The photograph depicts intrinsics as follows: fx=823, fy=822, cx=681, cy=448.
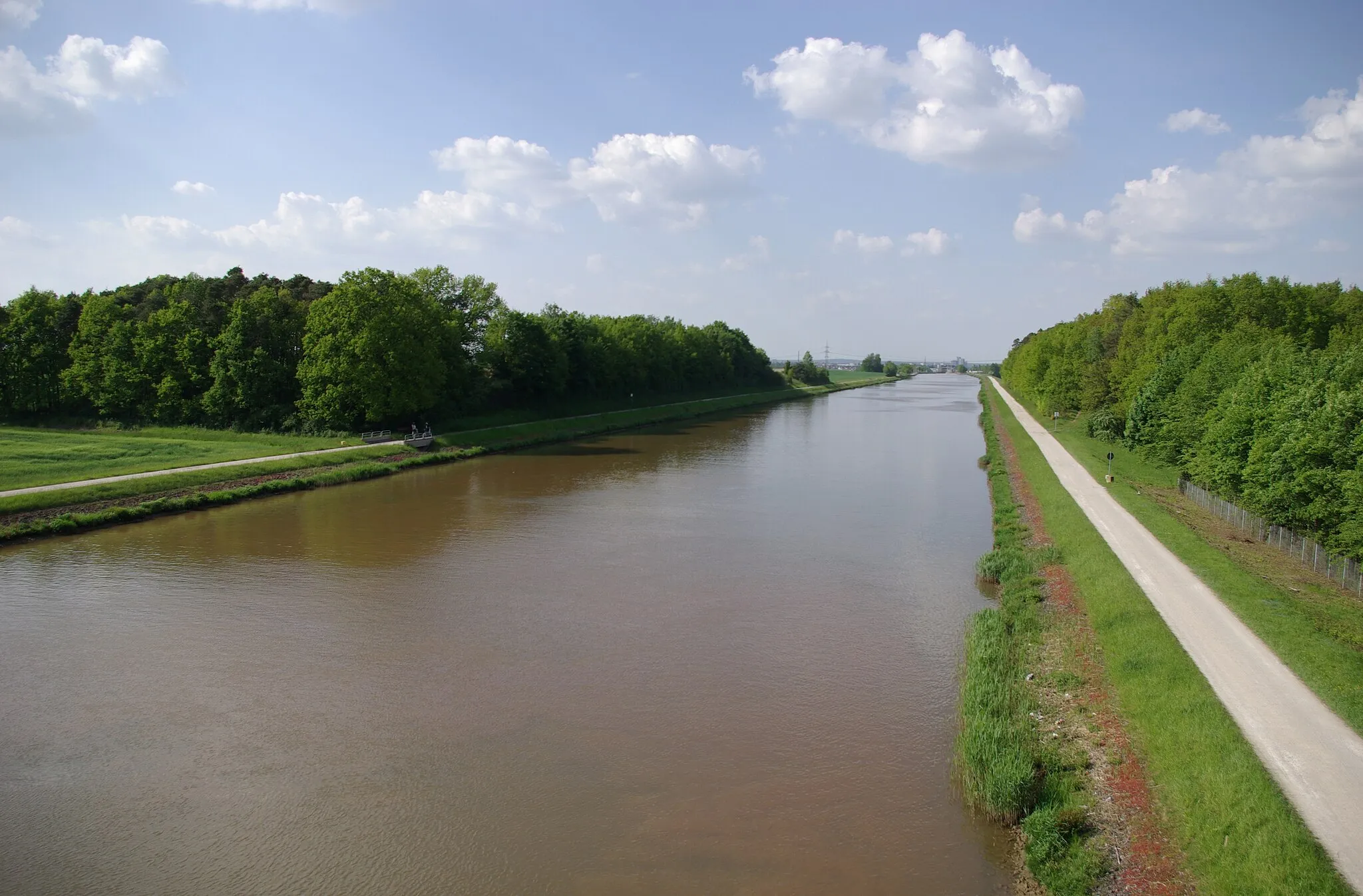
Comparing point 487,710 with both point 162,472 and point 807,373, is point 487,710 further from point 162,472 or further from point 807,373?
point 807,373

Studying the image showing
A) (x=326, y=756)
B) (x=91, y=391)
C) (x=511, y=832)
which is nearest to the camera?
(x=511, y=832)

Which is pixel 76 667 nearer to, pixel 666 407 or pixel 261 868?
pixel 261 868

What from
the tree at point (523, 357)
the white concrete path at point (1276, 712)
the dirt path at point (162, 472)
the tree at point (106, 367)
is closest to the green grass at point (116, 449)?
the dirt path at point (162, 472)

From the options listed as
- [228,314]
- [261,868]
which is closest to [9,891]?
[261,868]

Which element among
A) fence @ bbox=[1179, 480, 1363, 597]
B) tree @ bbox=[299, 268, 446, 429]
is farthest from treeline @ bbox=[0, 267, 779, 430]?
fence @ bbox=[1179, 480, 1363, 597]

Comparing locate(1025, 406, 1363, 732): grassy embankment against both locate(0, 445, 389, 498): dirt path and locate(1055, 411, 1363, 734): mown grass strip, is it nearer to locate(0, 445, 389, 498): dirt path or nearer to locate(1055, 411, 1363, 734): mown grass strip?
locate(1055, 411, 1363, 734): mown grass strip

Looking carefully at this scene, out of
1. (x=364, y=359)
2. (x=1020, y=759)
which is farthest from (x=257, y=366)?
(x=1020, y=759)
